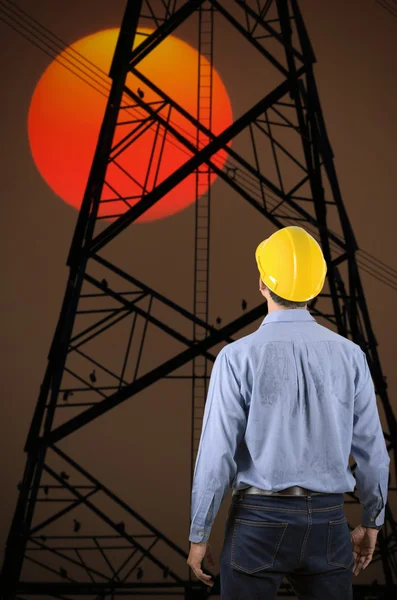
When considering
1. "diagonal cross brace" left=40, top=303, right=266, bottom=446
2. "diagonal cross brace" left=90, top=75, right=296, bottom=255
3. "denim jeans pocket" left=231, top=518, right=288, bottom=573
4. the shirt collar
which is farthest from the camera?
"diagonal cross brace" left=90, top=75, right=296, bottom=255

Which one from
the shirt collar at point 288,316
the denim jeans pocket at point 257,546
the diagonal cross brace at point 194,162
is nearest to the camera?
the denim jeans pocket at point 257,546

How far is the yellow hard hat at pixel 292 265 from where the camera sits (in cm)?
322

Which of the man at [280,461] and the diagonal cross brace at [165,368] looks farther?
the diagonal cross brace at [165,368]

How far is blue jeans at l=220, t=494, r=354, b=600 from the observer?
2984mm

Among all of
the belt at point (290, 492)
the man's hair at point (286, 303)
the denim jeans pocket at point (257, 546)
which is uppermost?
the man's hair at point (286, 303)

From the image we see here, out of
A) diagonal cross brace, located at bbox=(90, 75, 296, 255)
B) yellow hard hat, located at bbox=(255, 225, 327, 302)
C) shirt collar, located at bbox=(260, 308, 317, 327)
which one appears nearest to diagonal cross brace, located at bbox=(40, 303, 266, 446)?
diagonal cross brace, located at bbox=(90, 75, 296, 255)

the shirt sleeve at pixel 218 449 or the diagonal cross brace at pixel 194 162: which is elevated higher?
the diagonal cross brace at pixel 194 162

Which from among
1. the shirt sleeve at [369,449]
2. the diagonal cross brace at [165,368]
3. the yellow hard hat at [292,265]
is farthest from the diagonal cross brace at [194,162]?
the shirt sleeve at [369,449]

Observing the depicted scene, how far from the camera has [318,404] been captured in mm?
3074

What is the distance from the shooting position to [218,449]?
9.93 feet

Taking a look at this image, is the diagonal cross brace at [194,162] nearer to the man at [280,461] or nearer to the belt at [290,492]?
the man at [280,461]

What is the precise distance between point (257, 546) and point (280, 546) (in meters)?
0.09

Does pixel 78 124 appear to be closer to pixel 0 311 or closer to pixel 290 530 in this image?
pixel 0 311

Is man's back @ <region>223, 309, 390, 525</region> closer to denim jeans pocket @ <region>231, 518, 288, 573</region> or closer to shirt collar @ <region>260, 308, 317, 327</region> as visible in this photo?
shirt collar @ <region>260, 308, 317, 327</region>
